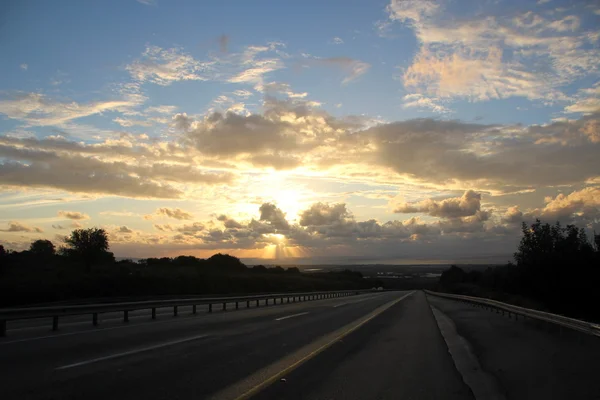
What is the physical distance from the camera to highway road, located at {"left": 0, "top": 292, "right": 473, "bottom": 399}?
25.6 feet

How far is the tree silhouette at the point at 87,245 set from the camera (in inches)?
3105

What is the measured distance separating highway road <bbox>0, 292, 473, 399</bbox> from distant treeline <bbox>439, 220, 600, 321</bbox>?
38841mm

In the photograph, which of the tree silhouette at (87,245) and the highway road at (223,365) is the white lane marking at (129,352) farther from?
the tree silhouette at (87,245)

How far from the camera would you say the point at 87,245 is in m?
79.4

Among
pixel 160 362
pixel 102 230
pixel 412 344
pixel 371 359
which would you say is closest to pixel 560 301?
pixel 412 344

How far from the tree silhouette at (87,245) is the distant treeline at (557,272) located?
60.2m

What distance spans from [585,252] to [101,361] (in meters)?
61.6

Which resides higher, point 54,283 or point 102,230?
point 102,230

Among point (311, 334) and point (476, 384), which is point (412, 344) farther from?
point (476, 384)

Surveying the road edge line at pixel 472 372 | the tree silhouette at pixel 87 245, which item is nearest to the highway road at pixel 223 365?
the road edge line at pixel 472 372

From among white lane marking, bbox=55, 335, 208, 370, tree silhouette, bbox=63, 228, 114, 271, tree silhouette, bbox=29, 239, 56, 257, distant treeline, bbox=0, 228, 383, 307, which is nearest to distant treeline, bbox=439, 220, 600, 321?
distant treeline, bbox=0, 228, 383, 307

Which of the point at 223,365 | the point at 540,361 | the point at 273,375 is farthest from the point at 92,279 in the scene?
the point at 540,361

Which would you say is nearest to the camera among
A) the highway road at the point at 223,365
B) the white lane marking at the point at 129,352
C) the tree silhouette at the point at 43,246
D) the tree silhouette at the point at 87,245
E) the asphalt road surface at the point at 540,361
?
the highway road at the point at 223,365

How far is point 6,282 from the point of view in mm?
43969
